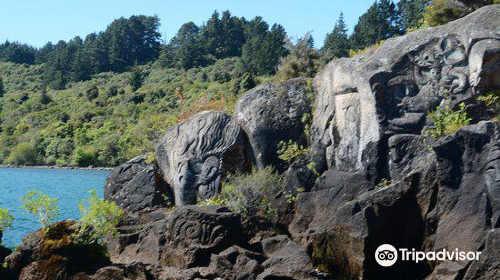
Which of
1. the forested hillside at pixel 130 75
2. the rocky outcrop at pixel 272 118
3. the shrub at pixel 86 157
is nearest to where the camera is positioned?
the rocky outcrop at pixel 272 118

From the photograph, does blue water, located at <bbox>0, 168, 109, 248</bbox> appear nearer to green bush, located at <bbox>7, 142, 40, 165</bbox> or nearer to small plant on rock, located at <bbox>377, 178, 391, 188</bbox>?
small plant on rock, located at <bbox>377, 178, 391, 188</bbox>

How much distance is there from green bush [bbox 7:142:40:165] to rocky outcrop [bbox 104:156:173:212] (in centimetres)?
4601

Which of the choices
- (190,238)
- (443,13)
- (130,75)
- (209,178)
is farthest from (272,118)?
(130,75)

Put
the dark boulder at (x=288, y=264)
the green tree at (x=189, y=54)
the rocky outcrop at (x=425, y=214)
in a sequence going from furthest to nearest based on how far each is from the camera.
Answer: the green tree at (x=189, y=54) → the dark boulder at (x=288, y=264) → the rocky outcrop at (x=425, y=214)

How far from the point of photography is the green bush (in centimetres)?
6250

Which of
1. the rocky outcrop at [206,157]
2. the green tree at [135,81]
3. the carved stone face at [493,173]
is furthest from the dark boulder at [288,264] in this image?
the green tree at [135,81]

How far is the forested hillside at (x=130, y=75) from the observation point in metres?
51.6

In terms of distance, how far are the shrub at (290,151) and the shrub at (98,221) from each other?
3.79 metres

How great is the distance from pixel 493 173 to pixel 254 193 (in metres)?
5.77

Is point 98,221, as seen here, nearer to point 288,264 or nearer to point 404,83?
point 288,264

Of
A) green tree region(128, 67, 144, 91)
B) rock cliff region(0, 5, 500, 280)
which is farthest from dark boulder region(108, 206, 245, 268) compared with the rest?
green tree region(128, 67, 144, 91)

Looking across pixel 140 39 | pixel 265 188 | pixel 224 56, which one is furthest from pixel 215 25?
pixel 265 188

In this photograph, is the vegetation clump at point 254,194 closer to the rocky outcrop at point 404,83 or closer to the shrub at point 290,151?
the shrub at point 290,151

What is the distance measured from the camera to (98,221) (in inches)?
595
